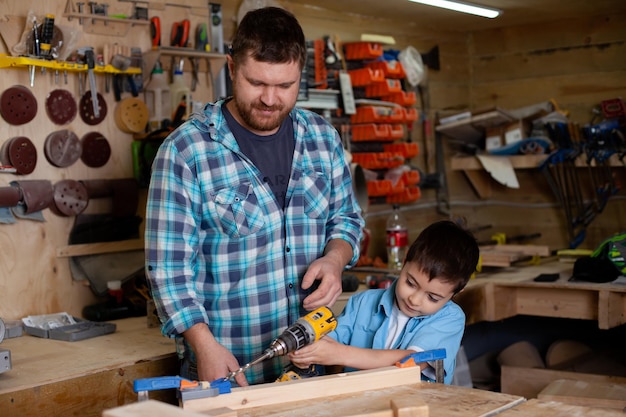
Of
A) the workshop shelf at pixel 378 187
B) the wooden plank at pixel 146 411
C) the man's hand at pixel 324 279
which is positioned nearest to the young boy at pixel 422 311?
the man's hand at pixel 324 279

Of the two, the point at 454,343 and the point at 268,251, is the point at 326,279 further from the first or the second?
the point at 454,343

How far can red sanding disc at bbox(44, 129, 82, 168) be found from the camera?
303 centimetres

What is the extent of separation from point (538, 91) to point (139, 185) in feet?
9.26

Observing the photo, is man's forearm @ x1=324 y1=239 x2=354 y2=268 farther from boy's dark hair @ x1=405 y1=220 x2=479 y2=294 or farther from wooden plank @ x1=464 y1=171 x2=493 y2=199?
wooden plank @ x1=464 y1=171 x2=493 y2=199

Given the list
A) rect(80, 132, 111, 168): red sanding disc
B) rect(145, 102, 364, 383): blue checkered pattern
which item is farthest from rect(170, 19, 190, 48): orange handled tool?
rect(145, 102, 364, 383): blue checkered pattern

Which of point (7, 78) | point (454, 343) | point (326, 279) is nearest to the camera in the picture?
point (326, 279)

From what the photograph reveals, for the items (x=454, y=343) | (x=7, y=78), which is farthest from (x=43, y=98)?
(x=454, y=343)

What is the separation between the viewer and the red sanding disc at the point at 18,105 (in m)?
2.88

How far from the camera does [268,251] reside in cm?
A: 224

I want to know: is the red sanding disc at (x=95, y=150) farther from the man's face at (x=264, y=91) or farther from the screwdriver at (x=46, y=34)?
the man's face at (x=264, y=91)

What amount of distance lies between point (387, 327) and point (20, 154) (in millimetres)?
1511

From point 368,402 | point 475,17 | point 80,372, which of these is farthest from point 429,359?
point 475,17

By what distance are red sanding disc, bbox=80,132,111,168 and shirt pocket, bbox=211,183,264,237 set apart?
3.89ft

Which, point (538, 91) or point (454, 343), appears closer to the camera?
point (454, 343)
